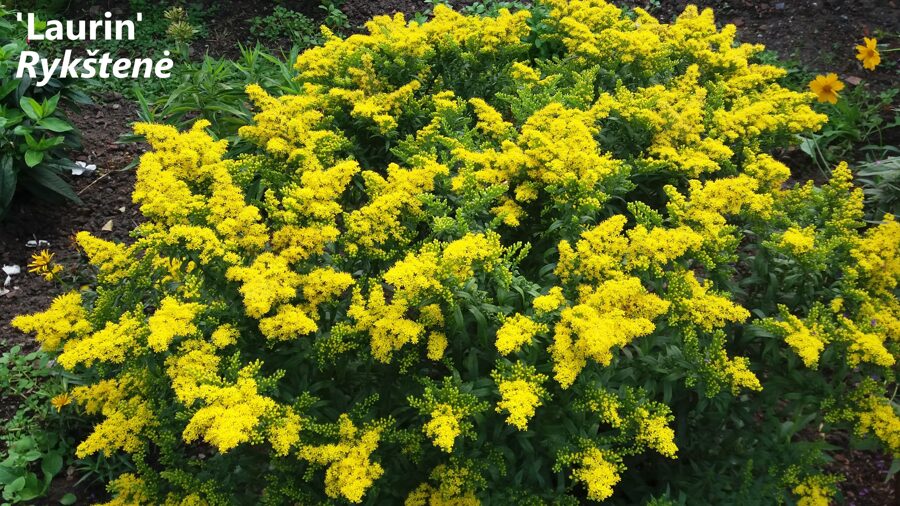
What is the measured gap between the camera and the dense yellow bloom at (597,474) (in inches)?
96.6

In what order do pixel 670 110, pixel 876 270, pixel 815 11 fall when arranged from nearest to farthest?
pixel 876 270, pixel 670 110, pixel 815 11

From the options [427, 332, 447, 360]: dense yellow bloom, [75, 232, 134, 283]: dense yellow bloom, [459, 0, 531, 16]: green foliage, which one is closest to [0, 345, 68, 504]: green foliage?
[75, 232, 134, 283]: dense yellow bloom

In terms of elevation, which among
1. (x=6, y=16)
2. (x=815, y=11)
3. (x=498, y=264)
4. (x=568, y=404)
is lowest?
(x=6, y=16)

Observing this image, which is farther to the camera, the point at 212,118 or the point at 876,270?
the point at 212,118

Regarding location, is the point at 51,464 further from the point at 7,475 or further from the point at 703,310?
the point at 703,310

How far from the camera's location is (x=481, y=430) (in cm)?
272

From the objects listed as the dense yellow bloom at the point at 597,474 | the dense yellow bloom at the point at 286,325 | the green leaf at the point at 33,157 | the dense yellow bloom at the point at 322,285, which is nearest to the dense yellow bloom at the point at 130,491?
the dense yellow bloom at the point at 286,325

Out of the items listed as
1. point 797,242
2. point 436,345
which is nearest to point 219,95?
point 436,345

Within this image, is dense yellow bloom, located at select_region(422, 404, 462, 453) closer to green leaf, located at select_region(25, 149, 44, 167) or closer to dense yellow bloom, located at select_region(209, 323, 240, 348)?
dense yellow bloom, located at select_region(209, 323, 240, 348)

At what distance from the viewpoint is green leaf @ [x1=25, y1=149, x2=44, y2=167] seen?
434cm

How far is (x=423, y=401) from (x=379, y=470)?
1.08 feet

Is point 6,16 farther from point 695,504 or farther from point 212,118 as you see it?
point 695,504

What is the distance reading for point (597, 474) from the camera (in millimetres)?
2477

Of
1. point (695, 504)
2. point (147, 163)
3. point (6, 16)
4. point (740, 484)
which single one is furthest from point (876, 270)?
point (6, 16)
